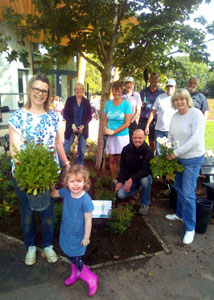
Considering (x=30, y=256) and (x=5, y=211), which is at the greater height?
(x=5, y=211)

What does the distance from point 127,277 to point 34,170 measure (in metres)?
1.45

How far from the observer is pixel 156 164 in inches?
120

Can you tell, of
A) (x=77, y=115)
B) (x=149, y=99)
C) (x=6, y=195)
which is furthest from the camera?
(x=149, y=99)

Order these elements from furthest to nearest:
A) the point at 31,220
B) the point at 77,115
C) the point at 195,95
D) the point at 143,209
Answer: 1. the point at 77,115
2. the point at 195,95
3. the point at 143,209
4. the point at 31,220

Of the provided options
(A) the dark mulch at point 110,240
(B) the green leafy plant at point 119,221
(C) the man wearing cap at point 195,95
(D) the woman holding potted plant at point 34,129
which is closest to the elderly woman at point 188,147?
(A) the dark mulch at point 110,240

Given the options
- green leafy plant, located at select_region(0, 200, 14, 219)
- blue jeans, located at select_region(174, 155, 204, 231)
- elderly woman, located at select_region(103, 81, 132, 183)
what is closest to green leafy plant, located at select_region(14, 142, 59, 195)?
green leafy plant, located at select_region(0, 200, 14, 219)

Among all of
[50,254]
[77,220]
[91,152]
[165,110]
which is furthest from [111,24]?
[91,152]

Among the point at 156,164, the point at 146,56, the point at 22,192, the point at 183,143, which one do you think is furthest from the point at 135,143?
the point at 146,56

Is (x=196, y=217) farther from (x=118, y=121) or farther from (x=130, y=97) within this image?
(x=130, y=97)

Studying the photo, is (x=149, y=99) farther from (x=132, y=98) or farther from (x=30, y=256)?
(x=30, y=256)

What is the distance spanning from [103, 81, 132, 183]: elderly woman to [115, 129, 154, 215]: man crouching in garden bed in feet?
1.90

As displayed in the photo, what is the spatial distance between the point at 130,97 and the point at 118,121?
34.9 inches

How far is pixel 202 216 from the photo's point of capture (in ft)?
9.67

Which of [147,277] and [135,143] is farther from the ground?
[135,143]
